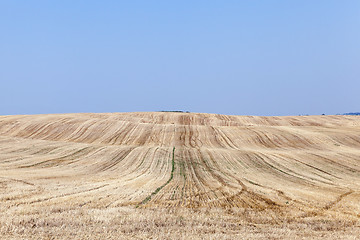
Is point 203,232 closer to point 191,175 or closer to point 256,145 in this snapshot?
point 191,175

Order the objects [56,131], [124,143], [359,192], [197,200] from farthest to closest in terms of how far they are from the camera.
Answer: [56,131] < [124,143] < [359,192] < [197,200]

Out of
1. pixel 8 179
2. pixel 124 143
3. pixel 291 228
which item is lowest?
pixel 291 228

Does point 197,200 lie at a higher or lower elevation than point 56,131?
lower

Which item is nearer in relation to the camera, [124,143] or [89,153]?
[89,153]

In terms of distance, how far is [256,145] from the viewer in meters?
53.0

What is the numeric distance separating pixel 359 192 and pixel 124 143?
3613cm

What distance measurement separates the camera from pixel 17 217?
14156 mm

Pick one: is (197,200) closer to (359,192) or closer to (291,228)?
(291,228)

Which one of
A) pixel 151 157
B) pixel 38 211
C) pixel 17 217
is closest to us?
pixel 17 217

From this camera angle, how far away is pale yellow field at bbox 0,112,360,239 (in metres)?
13.9

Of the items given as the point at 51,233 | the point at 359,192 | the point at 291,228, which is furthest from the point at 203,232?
the point at 359,192

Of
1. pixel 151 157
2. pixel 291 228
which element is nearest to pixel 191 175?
pixel 151 157

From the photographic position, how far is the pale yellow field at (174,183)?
45.5ft

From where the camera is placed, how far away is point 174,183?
26641 millimetres
